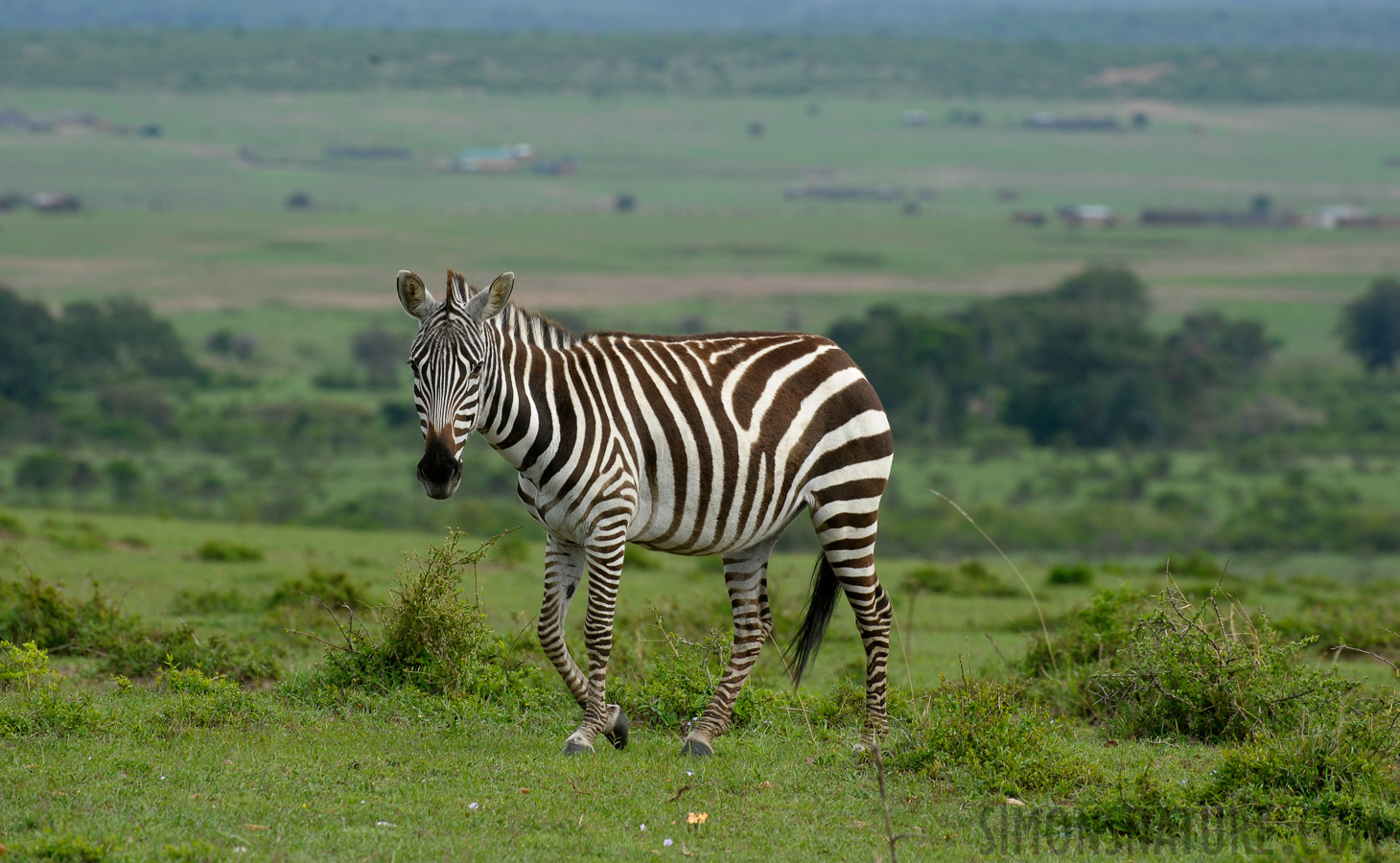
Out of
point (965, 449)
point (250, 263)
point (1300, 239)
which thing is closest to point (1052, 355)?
point (965, 449)

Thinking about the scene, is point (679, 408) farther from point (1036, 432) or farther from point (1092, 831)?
point (1036, 432)

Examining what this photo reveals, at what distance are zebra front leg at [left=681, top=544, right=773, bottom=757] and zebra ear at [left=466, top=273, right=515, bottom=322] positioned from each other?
7.00ft

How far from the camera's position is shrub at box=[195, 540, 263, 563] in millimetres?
19312

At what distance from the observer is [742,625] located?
8453 millimetres

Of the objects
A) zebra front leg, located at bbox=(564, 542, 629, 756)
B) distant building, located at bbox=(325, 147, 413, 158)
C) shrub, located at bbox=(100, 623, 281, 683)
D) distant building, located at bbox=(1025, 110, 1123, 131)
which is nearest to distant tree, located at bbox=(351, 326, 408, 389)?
shrub, located at bbox=(100, 623, 281, 683)

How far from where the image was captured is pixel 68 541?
19125mm

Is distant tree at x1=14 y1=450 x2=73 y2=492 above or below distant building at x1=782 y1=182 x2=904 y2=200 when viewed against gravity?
below

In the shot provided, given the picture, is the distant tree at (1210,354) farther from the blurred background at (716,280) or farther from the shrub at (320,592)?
the shrub at (320,592)

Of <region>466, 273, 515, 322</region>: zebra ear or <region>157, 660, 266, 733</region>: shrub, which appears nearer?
<region>466, 273, 515, 322</region>: zebra ear

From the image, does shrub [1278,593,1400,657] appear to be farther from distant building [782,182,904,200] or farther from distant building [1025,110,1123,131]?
distant building [1025,110,1123,131]

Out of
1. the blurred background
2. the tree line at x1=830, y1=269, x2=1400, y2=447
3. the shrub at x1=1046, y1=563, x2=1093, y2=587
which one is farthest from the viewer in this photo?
the tree line at x1=830, y1=269, x2=1400, y2=447

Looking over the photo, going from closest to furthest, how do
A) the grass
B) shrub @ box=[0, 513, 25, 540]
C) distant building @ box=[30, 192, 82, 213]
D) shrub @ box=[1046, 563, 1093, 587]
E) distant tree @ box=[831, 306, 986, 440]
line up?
the grass → shrub @ box=[0, 513, 25, 540] → shrub @ box=[1046, 563, 1093, 587] → distant tree @ box=[831, 306, 986, 440] → distant building @ box=[30, 192, 82, 213]

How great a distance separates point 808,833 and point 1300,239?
14612 cm

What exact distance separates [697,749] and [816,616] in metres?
1.33
